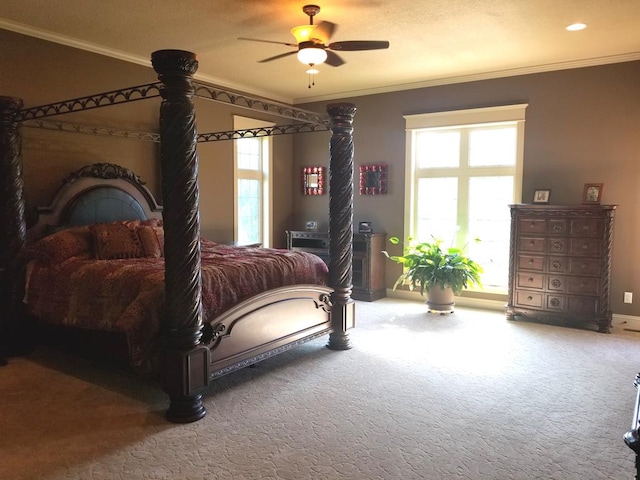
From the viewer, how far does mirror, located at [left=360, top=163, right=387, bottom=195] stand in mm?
6758

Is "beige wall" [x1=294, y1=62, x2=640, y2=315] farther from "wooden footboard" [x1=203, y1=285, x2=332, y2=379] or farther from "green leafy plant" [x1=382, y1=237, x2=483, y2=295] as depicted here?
"wooden footboard" [x1=203, y1=285, x2=332, y2=379]

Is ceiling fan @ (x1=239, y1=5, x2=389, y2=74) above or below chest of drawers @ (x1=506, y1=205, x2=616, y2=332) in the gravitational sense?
above

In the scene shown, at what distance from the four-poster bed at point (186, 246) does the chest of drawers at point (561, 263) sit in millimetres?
2152

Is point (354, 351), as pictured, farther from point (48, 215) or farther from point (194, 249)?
point (48, 215)

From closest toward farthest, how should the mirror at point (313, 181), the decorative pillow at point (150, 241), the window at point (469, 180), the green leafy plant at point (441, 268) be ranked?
the decorative pillow at point (150, 241), the green leafy plant at point (441, 268), the window at point (469, 180), the mirror at point (313, 181)

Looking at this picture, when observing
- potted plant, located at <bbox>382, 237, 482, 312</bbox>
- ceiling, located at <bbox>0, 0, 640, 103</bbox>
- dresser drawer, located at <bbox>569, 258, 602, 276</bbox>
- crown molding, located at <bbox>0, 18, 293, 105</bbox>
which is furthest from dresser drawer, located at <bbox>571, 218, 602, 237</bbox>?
crown molding, located at <bbox>0, 18, 293, 105</bbox>

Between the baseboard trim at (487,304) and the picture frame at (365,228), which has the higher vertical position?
the picture frame at (365,228)

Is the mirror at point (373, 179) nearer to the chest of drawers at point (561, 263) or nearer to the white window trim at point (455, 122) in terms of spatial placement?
the white window trim at point (455, 122)

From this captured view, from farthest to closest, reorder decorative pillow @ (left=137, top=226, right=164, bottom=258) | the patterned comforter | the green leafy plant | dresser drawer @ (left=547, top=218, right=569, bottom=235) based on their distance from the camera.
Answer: the green leafy plant → dresser drawer @ (left=547, top=218, right=569, bottom=235) → decorative pillow @ (left=137, top=226, right=164, bottom=258) → the patterned comforter

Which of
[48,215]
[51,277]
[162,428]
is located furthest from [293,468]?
[48,215]

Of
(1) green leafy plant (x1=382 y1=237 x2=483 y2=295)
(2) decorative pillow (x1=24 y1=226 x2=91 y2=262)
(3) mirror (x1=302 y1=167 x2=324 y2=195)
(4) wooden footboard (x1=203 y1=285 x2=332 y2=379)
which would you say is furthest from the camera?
(3) mirror (x1=302 y1=167 x2=324 y2=195)

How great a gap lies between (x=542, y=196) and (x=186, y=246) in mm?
4196

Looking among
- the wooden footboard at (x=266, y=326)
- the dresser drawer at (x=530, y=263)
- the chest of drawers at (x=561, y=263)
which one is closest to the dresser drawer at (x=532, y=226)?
the chest of drawers at (x=561, y=263)

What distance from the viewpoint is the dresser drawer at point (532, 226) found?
523 centimetres
